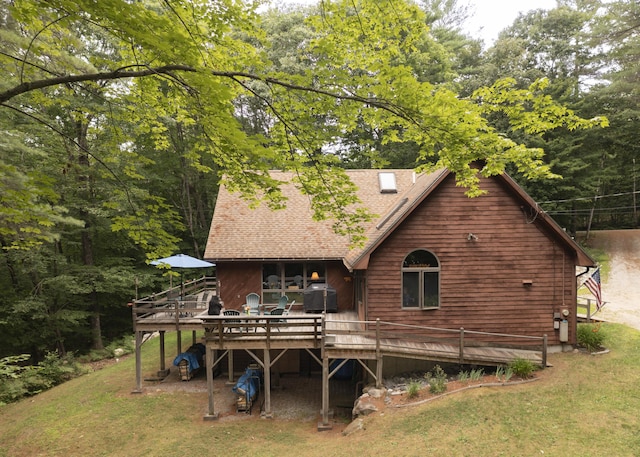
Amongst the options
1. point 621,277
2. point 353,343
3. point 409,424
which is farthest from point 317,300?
point 621,277

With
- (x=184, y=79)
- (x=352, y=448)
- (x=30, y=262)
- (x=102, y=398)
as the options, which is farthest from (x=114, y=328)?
(x=184, y=79)

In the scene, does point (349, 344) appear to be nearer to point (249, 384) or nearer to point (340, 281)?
point (249, 384)

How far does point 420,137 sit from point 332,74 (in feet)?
5.89

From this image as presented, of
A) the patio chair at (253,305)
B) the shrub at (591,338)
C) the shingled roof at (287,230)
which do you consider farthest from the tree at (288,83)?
the shrub at (591,338)

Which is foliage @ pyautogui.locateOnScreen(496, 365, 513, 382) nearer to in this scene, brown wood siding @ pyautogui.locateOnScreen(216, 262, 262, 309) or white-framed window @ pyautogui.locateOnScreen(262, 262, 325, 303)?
white-framed window @ pyautogui.locateOnScreen(262, 262, 325, 303)

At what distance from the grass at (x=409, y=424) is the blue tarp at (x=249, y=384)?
2.69 ft

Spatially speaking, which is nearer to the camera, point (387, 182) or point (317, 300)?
point (317, 300)

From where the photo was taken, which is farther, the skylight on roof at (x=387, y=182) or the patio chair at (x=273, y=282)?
the skylight on roof at (x=387, y=182)

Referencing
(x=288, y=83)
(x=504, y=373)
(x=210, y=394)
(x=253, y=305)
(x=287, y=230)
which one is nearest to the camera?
(x=288, y=83)

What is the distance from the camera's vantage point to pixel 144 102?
6.41m

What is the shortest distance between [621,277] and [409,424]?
1954cm

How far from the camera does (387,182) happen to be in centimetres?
1778

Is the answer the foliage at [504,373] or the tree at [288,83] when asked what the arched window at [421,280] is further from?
the tree at [288,83]

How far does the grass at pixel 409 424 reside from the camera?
21.7ft
